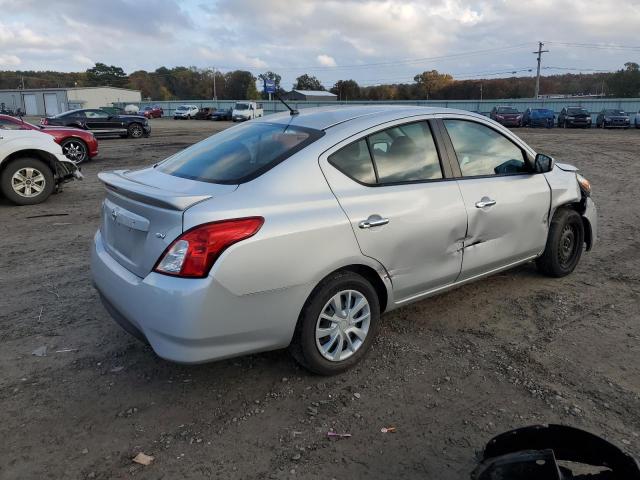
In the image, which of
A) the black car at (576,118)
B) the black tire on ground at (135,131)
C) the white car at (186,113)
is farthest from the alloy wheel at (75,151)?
the white car at (186,113)

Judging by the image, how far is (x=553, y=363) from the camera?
11.4 feet

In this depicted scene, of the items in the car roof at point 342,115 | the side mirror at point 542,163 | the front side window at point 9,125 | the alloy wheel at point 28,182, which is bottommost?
the alloy wheel at point 28,182

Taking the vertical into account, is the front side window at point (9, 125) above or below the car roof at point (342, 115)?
below

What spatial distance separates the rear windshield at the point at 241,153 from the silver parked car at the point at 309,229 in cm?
1

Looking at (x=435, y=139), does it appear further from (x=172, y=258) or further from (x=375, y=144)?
(x=172, y=258)

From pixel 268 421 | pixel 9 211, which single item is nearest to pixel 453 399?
pixel 268 421

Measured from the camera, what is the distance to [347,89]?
88.8 meters

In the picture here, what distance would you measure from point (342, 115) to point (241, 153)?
773 mm

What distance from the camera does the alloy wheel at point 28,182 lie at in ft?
28.5

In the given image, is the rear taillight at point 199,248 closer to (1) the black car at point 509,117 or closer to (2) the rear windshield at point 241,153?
(2) the rear windshield at point 241,153

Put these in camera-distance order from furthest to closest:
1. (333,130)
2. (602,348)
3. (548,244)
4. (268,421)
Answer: (548,244), (602,348), (333,130), (268,421)

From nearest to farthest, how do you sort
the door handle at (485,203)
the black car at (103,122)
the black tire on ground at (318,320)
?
the black tire on ground at (318,320) → the door handle at (485,203) → the black car at (103,122)

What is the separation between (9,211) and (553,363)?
832 cm

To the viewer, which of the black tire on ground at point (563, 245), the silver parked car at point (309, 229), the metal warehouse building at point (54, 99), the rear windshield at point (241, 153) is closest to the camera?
the silver parked car at point (309, 229)
